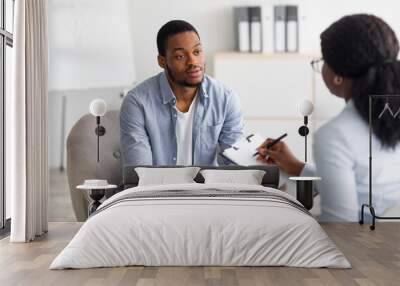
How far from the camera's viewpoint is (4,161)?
6.23 meters

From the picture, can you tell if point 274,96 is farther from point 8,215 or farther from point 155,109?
point 8,215

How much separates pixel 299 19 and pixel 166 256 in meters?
3.08

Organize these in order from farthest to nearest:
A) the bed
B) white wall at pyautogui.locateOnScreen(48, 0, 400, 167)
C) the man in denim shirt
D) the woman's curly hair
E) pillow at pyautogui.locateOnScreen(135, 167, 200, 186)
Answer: white wall at pyautogui.locateOnScreen(48, 0, 400, 167)
the man in denim shirt
the woman's curly hair
pillow at pyautogui.locateOnScreen(135, 167, 200, 186)
the bed

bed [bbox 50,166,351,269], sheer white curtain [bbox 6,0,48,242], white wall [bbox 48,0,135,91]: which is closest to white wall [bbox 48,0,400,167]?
white wall [bbox 48,0,135,91]

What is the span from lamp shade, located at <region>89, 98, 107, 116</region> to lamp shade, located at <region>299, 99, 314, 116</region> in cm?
183

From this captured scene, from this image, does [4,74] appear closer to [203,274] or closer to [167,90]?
[167,90]

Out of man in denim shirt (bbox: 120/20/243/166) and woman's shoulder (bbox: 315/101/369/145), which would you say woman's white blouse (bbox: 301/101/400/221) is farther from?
man in denim shirt (bbox: 120/20/243/166)

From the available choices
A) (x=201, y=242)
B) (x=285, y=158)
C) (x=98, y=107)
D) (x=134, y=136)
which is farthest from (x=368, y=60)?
(x=201, y=242)

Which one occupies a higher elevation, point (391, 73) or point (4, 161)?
point (391, 73)

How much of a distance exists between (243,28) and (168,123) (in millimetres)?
1130

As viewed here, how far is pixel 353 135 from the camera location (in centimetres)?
652

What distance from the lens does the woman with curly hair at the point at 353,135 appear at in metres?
6.45

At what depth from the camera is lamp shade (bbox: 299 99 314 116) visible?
21.4ft

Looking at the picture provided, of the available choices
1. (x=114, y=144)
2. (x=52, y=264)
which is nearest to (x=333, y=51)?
(x=114, y=144)
